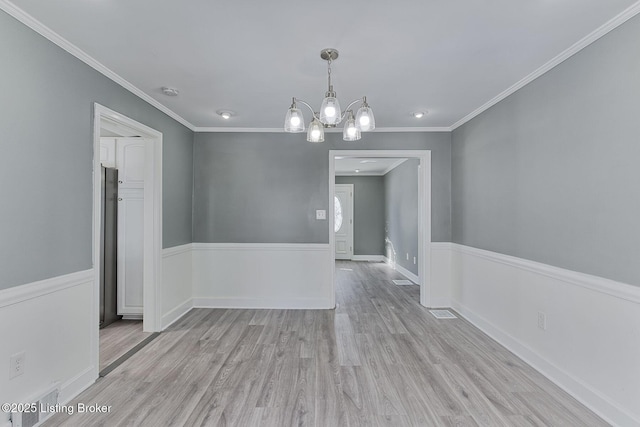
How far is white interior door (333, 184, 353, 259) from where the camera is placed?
848cm

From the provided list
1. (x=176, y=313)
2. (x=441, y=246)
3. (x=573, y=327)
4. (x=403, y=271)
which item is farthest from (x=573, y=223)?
(x=403, y=271)

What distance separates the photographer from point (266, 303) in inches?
163

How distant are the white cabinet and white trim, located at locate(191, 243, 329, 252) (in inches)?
29.5

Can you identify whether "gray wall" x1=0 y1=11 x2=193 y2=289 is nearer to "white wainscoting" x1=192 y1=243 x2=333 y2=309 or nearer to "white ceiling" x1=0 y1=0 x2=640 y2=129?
"white ceiling" x1=0 y1=0 x2=640 y2=129

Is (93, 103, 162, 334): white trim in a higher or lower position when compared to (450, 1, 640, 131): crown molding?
lower

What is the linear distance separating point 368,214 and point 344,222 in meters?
0.71

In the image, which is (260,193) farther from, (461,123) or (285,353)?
(461,123)

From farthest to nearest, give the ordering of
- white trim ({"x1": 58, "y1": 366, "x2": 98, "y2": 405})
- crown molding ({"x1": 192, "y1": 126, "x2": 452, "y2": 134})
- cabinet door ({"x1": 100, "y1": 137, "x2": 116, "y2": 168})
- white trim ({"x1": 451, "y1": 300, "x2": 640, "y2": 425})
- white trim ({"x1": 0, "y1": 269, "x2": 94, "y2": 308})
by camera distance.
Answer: crown molding ({"x1": 192, "y1": 126, "x2": 452, "y2": 134}), cabinet door ({"x1": 100, "y1": 137, "x2": 116, "y2": 168}), white trim ({"x1": 58, "y1": 366, "x2": 98, "y2": 405}), white trim ({"x1": 451, "y1": 300, "x2": 640, "y2": 425}), white trim ({"x1": 0, "y1": 269, "x2": 94, "y2": 308})

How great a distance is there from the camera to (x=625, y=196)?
1799 millimetres

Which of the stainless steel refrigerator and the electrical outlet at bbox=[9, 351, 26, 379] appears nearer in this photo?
the electrical outlet at bbox=[9, 351, 26, 379]

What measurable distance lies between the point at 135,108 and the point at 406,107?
107 inches

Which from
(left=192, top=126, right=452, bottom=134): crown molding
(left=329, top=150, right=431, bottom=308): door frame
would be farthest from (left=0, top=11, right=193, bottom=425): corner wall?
(left=329, top=150, right=431, bottom=308): door frame

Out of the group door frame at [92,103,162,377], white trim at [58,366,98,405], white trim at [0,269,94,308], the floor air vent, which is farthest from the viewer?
the floor air vent

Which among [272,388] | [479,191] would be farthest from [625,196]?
[272,388]
